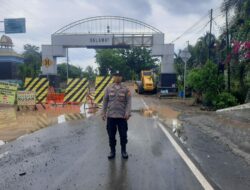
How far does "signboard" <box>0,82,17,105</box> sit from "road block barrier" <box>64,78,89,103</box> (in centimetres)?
308

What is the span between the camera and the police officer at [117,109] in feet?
27.4

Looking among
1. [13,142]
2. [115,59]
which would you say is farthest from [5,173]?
[115,59]

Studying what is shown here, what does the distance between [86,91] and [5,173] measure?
55.2 feet

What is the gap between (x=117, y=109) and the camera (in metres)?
8.36

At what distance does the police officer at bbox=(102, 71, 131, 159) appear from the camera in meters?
8.36

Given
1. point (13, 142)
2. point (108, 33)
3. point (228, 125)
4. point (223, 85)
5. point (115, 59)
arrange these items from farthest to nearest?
point (115, 59) < point (108, 33) < point (223, 85) < point (228, 125) < point (13, 142)

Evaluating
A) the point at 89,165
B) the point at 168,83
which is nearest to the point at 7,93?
the point at 89,165

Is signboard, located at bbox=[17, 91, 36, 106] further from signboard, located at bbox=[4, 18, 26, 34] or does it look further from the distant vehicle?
the distant vehicle

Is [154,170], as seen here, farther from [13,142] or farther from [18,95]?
[18,95]

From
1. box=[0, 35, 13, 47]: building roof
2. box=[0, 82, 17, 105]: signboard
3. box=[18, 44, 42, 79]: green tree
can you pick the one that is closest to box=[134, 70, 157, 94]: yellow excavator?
box=[0, 82, 17, 105]: signboard

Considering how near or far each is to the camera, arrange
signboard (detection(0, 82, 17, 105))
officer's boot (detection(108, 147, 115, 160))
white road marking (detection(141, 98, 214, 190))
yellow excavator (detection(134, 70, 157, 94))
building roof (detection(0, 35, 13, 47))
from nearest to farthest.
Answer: white road marking (detection(141, 98, 214, 190)) → officer's boot (detection(108, 147, 115, 160)) → signboard (detection(0, 82, 17, 105)) → yellow excavator (detection(134, 70, 157, 94)) → building roof (detection(0, 35, 13, 47))

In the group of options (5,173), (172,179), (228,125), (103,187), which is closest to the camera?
(103,187)

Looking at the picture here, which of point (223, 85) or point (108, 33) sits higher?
point (108, 33)

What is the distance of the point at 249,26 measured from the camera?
2070 centimetres
